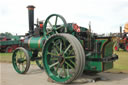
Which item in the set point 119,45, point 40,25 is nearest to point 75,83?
point 40,25

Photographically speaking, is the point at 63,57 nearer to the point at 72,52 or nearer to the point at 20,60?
the point at 72,52

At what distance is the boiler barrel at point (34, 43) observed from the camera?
5.51 metres

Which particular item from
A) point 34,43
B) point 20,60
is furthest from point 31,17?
point 20,60

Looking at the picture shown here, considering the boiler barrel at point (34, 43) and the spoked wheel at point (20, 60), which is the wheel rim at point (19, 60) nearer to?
the spoked wheel at point (20, 60)

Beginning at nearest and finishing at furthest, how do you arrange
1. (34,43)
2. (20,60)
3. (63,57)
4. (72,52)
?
(63,57) < (72,52) < (34,43) < (20,60)

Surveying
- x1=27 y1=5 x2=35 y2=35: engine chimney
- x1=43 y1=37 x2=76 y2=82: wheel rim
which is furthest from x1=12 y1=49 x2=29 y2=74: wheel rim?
x1=43 y1=37 x2=76 y2=82: wheel rim

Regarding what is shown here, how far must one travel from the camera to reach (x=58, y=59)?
4.15 m

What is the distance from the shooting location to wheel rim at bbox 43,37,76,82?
13.4 ft

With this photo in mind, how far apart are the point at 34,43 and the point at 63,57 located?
76.5 inches

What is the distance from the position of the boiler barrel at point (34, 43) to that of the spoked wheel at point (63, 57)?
100 centimetres

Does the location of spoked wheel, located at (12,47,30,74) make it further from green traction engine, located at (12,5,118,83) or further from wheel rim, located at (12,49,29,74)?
green traction engine, located at (12,5,118,83)

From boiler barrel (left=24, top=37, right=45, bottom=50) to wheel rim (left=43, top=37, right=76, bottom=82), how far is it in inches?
39.3

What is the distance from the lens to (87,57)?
434 cm

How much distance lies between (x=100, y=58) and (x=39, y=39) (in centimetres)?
225
